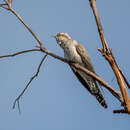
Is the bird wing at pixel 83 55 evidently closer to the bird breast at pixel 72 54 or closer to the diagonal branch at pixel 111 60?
the bird breast at pixel 72 54

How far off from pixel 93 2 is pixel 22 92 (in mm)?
1707

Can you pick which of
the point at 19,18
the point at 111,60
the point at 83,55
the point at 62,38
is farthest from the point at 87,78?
the point at 111,60

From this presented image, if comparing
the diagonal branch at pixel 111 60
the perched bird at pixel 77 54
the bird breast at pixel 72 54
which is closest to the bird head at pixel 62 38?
the perched bird at pixel 77 54

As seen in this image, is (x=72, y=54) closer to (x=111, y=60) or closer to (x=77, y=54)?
(x=77, y=54)

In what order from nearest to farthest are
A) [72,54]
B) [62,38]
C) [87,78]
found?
[87,78] → [72,54] → [62,38]

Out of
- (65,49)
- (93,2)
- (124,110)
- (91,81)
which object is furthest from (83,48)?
(124,110)

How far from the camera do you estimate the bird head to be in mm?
9102

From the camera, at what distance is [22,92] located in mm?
4492

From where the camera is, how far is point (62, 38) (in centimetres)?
922

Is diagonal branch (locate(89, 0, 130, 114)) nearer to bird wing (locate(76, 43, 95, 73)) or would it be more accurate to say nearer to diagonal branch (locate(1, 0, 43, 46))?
diagonal branch (locate(1, 0, 43, 46))

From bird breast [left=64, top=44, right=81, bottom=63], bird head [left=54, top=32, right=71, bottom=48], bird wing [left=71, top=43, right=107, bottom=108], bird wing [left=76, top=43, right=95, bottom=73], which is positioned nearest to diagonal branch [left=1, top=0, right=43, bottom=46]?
bird wing [left=71, top=43, right=107, bottom=108]

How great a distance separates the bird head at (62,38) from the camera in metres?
9.10

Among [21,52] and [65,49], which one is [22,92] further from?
[65,49]

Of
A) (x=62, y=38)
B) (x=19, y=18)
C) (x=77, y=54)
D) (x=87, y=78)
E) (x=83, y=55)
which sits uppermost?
(x=62, y=38)
